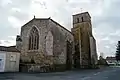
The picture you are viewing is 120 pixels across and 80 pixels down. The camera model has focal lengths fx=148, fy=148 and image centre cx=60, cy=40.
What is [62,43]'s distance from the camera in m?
30.6

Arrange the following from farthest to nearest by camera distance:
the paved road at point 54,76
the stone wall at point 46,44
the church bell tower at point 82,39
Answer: the church bell tower at point 82,39, the stone wall at point 46,44, the paved road at point 54,76

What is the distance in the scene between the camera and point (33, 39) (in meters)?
28.8

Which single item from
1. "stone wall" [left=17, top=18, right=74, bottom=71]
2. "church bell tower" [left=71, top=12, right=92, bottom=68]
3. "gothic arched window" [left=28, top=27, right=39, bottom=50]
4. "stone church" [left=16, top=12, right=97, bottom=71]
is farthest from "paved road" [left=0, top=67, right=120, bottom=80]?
"church bell tower" [left=71, top=12, right=92, bottom=68]

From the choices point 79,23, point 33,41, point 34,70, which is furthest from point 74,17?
point 34,70

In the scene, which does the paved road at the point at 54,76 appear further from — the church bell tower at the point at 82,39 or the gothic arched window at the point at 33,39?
the church bell tower at the point at 82,39

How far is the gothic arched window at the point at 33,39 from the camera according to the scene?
28.1m

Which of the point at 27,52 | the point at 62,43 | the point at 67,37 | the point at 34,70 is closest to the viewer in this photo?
the point at 34,70

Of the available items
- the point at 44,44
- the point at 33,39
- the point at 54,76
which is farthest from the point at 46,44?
the point at 54,76

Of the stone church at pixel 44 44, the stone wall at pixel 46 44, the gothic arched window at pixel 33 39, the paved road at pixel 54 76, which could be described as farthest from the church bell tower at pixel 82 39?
the paved road at pixel 54 76

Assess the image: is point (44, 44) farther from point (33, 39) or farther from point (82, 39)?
point (82, 39)

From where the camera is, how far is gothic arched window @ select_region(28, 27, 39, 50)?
28.1m

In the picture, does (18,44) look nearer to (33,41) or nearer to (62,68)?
(33,41)

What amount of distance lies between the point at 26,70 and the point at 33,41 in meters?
7.18

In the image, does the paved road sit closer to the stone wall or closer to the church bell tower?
the stone wall
